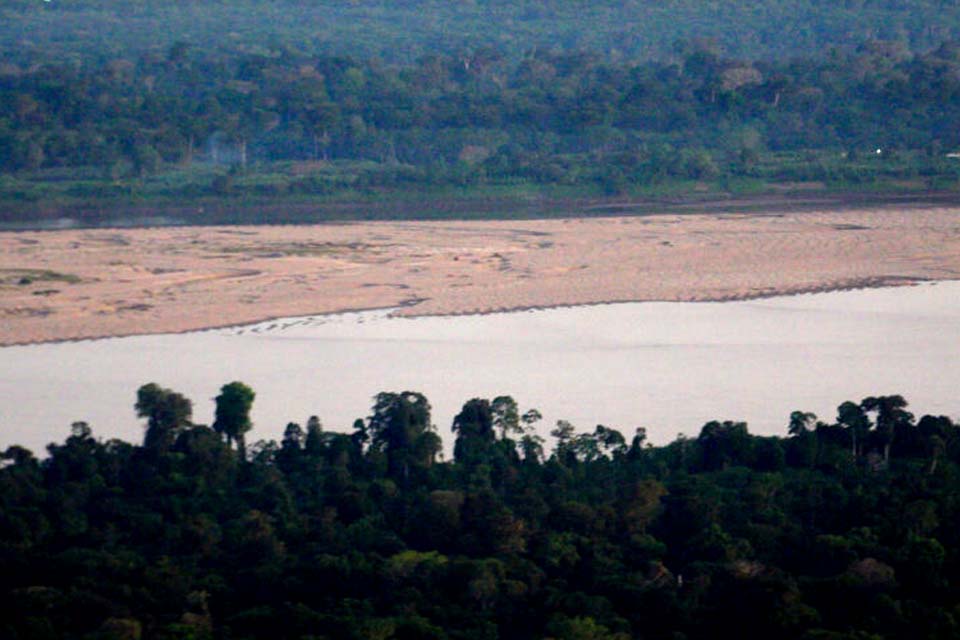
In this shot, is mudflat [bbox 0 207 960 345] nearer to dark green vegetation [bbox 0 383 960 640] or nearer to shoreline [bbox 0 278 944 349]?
shoreline [bbox 0 278 944 349]

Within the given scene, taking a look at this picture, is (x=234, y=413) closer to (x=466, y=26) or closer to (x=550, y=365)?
(x=550, y=365)

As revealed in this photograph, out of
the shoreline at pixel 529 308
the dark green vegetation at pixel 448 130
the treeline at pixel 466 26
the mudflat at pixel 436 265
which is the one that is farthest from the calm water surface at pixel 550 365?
the treeline at pixel 466 26

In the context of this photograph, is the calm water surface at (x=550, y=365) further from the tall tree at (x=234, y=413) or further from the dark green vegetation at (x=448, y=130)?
the dark green vegetation at (x=448, y=130)

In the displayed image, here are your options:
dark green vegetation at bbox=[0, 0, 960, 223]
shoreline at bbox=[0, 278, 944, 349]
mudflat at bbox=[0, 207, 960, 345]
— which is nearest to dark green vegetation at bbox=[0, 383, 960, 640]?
shoreline at bbox=[0, 278, 944, 349]

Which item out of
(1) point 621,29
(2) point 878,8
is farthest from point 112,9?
(2) point 878,8

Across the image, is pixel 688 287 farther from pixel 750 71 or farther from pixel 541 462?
pixel 750 71

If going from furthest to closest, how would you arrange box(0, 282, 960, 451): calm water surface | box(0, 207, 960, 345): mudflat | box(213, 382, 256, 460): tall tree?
box(0, 207, 960, 345): mudflat
box(0, 282, 960, 451): calm water surface
box(213, 382, 256, 460): tall tree
